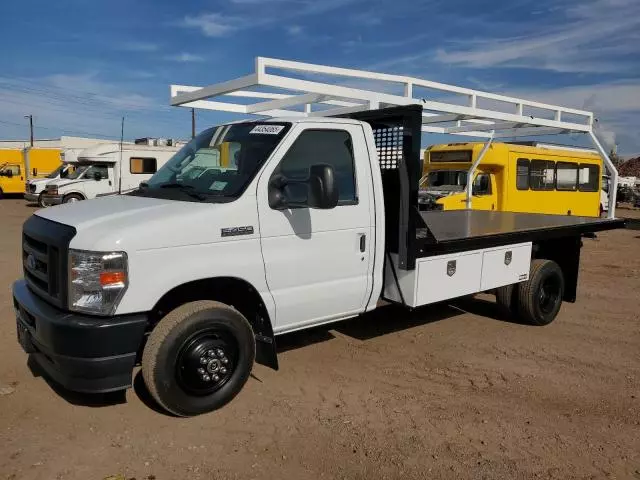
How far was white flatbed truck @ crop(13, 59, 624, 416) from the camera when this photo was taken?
3.44 metres

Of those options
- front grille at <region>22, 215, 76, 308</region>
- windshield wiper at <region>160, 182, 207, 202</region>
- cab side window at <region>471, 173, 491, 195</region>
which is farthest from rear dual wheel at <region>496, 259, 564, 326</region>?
cab side window at <region>471, 173, 491, 195</region>

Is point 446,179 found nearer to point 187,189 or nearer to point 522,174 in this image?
point 522,174

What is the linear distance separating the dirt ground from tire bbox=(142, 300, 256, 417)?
187 mm

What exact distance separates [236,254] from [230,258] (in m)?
0.06

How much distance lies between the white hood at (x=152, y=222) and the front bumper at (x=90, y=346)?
0.49 metres

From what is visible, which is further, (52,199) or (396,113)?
(52,199)

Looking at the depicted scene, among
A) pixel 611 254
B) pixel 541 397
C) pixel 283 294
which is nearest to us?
pixel 283 294

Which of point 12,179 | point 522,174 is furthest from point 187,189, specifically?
point 12,179

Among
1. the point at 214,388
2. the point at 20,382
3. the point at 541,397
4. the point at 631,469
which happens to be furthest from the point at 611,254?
the point at 20,382

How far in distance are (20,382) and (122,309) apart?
70.8 inches

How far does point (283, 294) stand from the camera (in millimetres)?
4156

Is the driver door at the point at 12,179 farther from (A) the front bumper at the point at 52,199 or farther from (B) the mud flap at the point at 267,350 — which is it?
(B) the mud flap at the point at 267,350

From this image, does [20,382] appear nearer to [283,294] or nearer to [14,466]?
[14,466]

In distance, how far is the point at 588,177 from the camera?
17547mm
